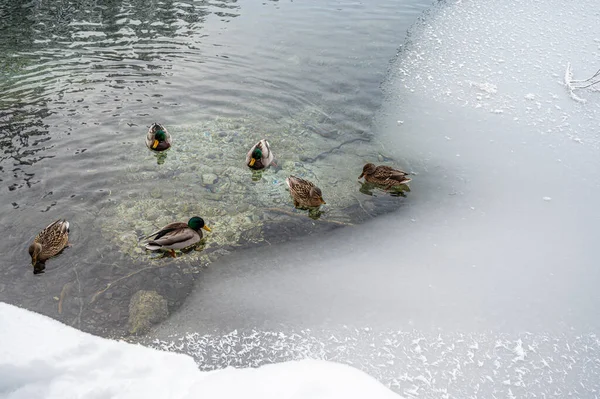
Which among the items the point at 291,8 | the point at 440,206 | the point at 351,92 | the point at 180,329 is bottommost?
the point at 180,329

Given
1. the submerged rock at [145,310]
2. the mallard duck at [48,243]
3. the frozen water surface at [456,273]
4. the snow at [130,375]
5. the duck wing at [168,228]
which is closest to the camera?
the snow at [130,375]

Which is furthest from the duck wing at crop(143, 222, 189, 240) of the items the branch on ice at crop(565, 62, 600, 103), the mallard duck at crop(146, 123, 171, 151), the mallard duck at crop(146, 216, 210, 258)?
the branch on ice at crop(565, 62, 600, 103)

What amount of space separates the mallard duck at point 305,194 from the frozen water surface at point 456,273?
0.53 m

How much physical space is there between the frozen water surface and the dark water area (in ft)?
1.36

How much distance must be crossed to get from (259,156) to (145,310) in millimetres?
2546

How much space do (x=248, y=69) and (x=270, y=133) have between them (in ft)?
6.83

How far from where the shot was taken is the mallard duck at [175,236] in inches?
186

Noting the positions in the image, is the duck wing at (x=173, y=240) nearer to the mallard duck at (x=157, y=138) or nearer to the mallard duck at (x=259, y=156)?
the mallard duck at (x=259, y=156)

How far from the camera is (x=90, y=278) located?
14.5 feet

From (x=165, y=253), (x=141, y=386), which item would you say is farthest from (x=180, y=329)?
(x=165, y=253)

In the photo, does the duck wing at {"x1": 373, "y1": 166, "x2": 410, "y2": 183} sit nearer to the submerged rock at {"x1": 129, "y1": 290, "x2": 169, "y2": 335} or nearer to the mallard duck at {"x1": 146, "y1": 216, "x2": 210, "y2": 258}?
the mallard duck at {"x1": 146, "y1": 216, "x2": 210, "y2": 258}

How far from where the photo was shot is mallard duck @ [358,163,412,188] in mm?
5809

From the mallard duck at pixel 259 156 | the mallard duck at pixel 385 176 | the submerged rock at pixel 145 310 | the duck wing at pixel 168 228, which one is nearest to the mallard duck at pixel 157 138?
the mallard duck at pixel 259 156

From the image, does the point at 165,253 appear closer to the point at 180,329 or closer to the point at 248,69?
the point at 180,329
